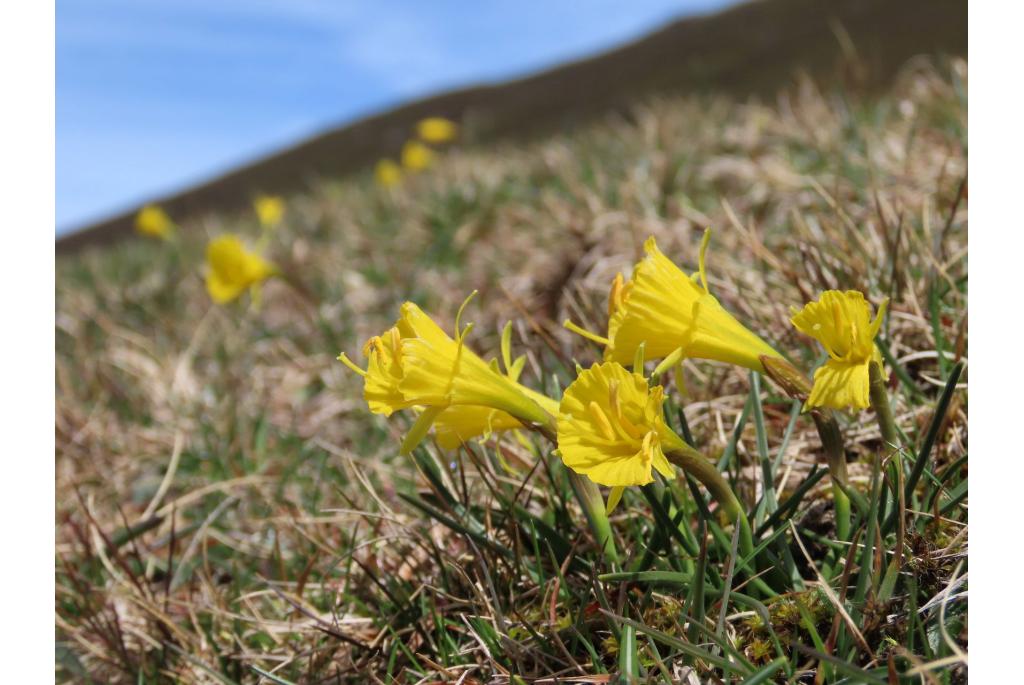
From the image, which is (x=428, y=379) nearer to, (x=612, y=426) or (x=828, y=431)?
(x=612, y=426)

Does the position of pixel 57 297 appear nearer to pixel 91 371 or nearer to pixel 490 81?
pixel 91 371

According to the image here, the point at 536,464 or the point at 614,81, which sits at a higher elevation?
the point at 536,464

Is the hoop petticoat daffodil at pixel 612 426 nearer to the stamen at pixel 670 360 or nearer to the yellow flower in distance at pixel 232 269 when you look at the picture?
the stamen at pixel 670 360

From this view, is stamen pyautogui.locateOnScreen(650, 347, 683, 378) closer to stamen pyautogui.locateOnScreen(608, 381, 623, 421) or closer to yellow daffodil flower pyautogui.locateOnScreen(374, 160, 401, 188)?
stamen pyautogui.locateOnScreen(608, 381, 623, 421)

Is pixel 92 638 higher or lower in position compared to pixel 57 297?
lower

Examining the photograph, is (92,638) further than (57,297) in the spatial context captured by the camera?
No

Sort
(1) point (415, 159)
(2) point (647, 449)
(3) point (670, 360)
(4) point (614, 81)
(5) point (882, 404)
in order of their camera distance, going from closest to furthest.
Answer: (2) point (647, 449) < (3) point (670, 360) < (5) point (882, 404) < (1) point (415, 159) < (4) point (614, 81)

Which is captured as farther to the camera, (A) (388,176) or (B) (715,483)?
(A) (388,176)

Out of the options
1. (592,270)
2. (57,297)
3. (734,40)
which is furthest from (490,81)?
(592,270)

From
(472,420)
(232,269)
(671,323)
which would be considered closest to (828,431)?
(671,323)
